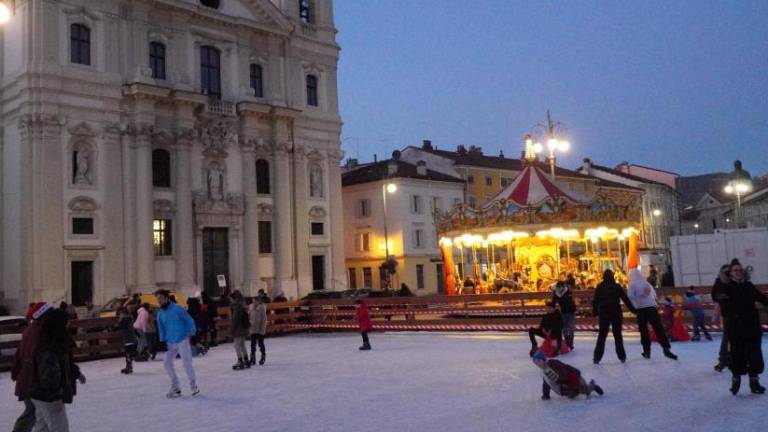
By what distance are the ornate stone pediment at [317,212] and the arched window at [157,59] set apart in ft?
37.5

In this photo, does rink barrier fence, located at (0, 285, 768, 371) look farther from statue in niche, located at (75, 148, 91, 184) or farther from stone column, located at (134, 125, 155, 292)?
statue in niche, located at (75, 148, 91, 184)

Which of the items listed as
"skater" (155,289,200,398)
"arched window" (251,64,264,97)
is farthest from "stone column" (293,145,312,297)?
"skater" (155,289,200,398)

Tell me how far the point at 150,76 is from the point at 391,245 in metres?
22.5

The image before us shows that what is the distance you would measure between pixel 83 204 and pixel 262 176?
1068cm

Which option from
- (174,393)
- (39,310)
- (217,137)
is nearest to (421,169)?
(217,137)

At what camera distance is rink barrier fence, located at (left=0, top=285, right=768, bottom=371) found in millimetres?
20203

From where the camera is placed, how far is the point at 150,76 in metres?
36.4

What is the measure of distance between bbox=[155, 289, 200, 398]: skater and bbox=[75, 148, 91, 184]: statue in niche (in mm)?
24160

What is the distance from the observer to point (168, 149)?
37.7 metres

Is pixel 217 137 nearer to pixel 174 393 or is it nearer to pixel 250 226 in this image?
pixel 250 226

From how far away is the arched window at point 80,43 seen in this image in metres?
34.6

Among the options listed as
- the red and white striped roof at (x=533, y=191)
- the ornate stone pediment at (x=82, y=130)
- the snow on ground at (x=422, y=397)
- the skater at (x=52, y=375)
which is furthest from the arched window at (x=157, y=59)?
the skater at (x=52, y=375)

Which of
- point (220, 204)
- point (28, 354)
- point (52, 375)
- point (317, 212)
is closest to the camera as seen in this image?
point (52, 375)

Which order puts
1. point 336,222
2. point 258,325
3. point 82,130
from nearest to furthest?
point 258,325
point 82,130
point 336,222
